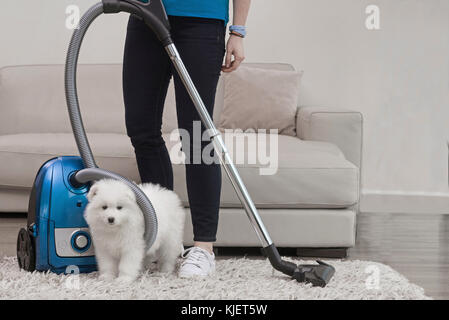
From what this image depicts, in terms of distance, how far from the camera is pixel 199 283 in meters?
1.85

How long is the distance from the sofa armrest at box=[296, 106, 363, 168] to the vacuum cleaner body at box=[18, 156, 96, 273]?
1379 millimetres

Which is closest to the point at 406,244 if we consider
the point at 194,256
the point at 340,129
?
the point at 340,129

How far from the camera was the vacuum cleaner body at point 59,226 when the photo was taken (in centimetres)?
189

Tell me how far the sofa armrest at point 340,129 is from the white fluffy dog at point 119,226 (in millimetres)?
1278

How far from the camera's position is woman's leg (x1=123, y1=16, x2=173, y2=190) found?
76.9 inches

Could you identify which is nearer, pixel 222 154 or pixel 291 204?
pixel 222 154

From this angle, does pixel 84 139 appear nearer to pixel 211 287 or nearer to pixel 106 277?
pixel 106 277

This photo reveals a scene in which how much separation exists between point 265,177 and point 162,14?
0.80 metres

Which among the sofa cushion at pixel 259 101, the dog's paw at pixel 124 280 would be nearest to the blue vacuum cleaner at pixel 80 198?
the dog's paw at pixel 124 280

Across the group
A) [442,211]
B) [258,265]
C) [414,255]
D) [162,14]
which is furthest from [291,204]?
[442,211]

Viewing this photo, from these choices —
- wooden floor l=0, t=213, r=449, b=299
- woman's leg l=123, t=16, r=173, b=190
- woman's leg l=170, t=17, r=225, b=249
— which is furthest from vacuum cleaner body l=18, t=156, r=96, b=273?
wooden floor l=0, t=213, r=449, b=299

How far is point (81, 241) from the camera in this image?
6.26ft

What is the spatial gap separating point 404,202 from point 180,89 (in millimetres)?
2184
